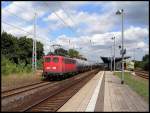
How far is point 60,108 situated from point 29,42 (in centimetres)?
7000

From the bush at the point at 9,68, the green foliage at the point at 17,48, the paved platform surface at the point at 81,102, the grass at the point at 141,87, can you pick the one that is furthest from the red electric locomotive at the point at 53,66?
the green foliage at the point at 17,48

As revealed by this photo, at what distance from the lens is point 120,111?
48.5ft

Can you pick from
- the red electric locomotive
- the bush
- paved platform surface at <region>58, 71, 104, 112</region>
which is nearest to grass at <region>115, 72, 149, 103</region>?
paved platform surface at <region>58, 71, 104, 112</region>

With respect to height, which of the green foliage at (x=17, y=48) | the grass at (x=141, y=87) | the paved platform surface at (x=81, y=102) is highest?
the green foliage at (x=17, y=48)

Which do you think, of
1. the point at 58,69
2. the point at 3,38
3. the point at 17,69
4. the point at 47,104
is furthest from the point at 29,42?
the point at 47,104

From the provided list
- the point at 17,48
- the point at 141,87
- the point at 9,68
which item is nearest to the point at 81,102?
the point at 141,87

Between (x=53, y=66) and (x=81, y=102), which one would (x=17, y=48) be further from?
(x=81, y=102)

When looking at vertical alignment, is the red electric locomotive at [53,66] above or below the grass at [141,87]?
above

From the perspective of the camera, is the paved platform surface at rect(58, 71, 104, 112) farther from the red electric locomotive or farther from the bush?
the bush

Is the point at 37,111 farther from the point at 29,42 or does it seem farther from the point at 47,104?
the point at 29,42

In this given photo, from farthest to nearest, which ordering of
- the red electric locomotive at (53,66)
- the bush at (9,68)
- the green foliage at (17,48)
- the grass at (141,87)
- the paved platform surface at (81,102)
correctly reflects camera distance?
the green foliage at (17,48) < the bush at (9,68) < the red electric locomotive at (53,66) < the grass at (141,87) < the paved platform surface at (81,102)

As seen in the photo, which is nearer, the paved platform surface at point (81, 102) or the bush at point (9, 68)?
the paved platform surface at point (81, 102)

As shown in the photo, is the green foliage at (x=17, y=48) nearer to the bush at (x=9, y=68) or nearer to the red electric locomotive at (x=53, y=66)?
the bush at (x=9, y=68)

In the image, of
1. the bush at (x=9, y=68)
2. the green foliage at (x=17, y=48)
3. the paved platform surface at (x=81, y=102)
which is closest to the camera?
the paved platform surface at (x=81, y=102)
